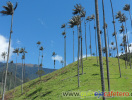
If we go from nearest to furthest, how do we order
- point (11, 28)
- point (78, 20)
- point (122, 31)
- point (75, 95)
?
1. point (11, 28)
2. point (75, 95)
3. point (78, 20)
4. point (122, 31)

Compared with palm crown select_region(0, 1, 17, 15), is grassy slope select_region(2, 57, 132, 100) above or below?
below

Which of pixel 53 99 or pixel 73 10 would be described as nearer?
pixel 53 99

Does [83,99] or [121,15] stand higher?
[121,15]

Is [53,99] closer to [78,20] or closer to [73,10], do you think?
[78,20]

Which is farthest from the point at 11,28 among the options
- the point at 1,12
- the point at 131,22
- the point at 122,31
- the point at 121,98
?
the point at 122,31

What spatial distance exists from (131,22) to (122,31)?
1124 centimetres

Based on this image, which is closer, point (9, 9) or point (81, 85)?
point (9, 9)

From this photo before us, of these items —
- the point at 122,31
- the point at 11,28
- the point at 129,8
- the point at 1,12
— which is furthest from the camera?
the point at 122,31

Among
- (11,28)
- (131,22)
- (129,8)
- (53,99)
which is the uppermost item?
(129,8)

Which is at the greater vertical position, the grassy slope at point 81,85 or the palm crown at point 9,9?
the palm crown at point 9,9

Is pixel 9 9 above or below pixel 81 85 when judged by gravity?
above

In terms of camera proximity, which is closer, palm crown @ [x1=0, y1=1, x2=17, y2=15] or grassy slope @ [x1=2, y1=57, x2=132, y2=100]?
palm crown @ [x1=0, y1=1, x2=17, y2=15]

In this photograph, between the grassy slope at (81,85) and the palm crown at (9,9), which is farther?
the grassy slope at (81,85)

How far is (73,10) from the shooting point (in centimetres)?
4934
